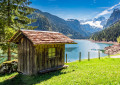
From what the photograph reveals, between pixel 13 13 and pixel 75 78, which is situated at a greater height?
pixel 13 13

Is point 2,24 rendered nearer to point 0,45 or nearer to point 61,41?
point 0,45

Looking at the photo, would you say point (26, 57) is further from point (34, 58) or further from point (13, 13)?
point (13, 13)

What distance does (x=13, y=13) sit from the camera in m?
19.9

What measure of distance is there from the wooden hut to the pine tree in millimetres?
6680

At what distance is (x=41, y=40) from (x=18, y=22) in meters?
11.4

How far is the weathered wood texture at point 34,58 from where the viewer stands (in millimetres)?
11875

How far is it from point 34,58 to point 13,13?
11972mm

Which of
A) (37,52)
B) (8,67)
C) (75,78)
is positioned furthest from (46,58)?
(8,67)

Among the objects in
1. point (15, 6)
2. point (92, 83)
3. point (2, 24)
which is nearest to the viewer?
point (92, 83)

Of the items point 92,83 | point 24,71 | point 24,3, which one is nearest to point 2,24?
point 24,3

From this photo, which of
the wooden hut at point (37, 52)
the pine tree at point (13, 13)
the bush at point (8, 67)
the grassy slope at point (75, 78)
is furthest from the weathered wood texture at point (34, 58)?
the pine tree at point (13, 13)

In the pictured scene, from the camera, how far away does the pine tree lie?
18591 mm

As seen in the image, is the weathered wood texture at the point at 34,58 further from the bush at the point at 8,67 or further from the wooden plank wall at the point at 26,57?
the bush at the point at 8,67

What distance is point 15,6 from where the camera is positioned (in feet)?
64.2
